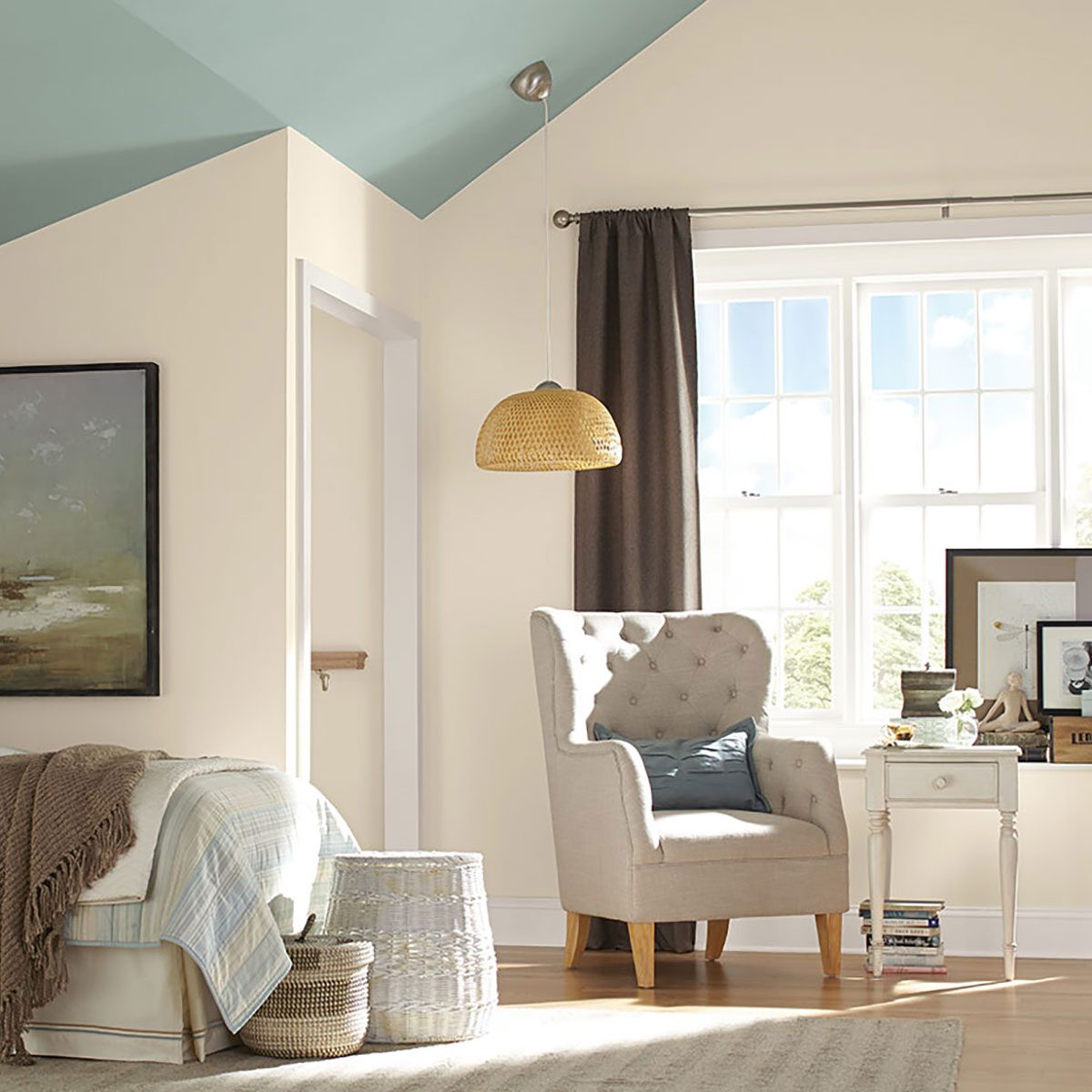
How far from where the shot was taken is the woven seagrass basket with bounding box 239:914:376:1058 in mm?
3773

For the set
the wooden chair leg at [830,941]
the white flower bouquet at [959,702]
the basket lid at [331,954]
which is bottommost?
the wooden chair leg at [830,941]

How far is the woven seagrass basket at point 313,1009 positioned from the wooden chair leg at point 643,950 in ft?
3.71

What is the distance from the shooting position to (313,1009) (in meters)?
3.77

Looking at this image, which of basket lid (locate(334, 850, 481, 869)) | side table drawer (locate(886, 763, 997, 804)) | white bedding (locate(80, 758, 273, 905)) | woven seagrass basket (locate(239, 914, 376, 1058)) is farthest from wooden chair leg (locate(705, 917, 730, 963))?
white bedding (locate(80, 758, 273, 905))

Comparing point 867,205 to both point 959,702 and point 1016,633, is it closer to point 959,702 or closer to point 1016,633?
point 1016,633

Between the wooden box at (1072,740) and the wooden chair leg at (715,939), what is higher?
the wooden box at (1072,740)

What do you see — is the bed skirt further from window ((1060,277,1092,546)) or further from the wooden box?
window ((1060,277,1092,546))

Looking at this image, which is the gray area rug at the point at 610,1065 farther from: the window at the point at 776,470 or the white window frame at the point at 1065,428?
the white window frame at the point at 1065,428

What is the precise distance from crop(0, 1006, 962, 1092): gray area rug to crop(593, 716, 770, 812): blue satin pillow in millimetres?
883

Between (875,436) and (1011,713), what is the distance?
104 centimetres

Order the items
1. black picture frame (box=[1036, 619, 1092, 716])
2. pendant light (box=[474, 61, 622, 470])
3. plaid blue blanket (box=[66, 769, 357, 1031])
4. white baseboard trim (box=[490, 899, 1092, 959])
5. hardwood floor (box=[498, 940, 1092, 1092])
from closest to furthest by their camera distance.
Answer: plaid blue blanket (box=[66, 769, 357, 1031]) → hardwood floor (box=[498, 940, 1092, 1092]) → pendant light (box=[474, 61, 622, 470]) → white baseboard trim (box=[490, 899, 1092, 959]) → black picture frame (box=[1036, 619, 1092, 716])

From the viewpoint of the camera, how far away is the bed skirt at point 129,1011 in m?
3.75

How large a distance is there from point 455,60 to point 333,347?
4.28 feet

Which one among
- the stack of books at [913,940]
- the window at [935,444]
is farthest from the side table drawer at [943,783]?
the window at [935,444]
